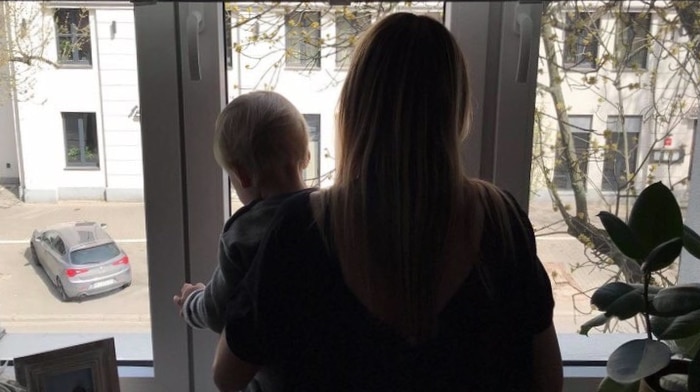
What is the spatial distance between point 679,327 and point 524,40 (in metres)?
0.55

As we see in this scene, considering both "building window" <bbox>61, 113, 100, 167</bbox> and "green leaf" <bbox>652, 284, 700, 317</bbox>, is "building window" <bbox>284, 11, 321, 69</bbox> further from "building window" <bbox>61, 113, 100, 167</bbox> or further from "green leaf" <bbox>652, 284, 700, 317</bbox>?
"green leaf" <bbox>652, 284, 700, 317</bbox>

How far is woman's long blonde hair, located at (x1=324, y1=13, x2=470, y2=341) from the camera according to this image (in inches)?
34.0

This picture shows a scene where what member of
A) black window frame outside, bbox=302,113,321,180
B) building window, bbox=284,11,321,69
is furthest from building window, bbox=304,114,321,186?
building window, bbox=284,11,321,69

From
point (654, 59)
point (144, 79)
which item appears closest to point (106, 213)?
point (144, 79)

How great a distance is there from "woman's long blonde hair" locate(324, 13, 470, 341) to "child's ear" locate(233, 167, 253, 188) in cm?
23

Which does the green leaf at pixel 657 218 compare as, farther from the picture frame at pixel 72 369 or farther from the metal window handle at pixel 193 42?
the picture frame at pixel 72 369

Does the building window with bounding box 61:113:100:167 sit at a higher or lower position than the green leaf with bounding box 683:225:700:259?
higher

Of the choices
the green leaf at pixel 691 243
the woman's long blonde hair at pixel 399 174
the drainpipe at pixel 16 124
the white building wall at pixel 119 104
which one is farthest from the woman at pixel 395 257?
the drainpipe at pixel 16 124

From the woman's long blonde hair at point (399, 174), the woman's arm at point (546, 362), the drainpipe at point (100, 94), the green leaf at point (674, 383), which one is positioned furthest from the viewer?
the drainpipe at point (100, 94)

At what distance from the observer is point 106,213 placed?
1.38 m

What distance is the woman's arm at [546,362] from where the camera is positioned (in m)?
0.98

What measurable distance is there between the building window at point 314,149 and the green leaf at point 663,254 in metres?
0.64

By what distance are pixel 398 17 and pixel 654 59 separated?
0.77 metres

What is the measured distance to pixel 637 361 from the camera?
3.47 feet
